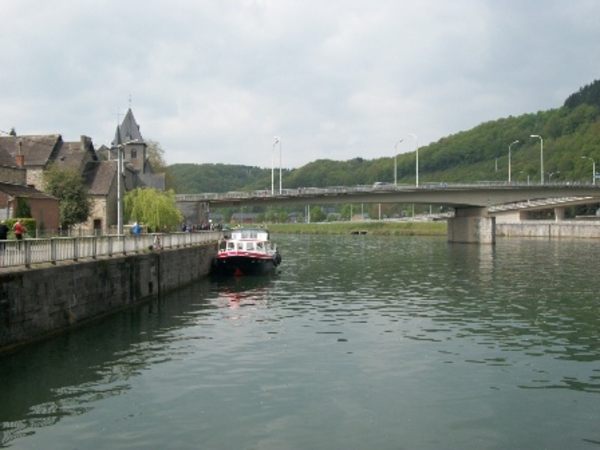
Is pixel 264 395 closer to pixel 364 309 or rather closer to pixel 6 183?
pixel 364 309

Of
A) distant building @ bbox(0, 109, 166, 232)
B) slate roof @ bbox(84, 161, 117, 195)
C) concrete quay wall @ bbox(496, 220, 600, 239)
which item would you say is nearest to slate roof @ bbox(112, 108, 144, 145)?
distant building @ bbox(0, 109, 166, 232)

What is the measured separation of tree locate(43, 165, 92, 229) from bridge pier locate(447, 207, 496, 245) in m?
60.1

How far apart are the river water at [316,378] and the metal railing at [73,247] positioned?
8.91 ft

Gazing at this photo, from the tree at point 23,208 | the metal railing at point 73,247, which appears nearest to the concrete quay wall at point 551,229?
the metal railing at point 73,247

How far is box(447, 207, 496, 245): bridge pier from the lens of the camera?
10206cm

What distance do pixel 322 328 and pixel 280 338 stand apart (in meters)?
2.52

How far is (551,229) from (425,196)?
1358 inches

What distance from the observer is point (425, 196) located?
329ft

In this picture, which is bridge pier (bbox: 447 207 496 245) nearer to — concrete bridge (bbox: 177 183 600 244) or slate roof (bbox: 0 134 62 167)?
concrete bridge (bbox: 177 183 600 244)

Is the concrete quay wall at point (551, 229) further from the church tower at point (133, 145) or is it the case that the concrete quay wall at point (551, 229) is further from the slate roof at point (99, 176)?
the slate roof at point (99, 176)

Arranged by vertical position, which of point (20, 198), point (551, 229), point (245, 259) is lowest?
point (551, 229)

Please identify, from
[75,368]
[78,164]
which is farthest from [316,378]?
[78,164]

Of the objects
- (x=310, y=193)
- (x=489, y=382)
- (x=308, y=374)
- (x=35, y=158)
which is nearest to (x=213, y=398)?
(x=308, y=374)

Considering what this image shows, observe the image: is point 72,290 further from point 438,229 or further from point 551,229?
point 438,229
